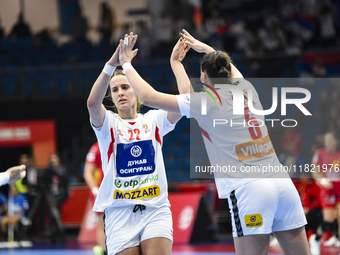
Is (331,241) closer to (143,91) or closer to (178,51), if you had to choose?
(178,51)

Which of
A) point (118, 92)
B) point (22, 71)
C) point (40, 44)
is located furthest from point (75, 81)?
point (118, 92)

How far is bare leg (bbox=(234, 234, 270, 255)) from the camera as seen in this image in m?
3.11

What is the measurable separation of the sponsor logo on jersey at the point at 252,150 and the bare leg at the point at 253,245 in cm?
52

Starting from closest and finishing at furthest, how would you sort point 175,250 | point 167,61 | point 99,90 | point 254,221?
point 254,221, point 99,90, point 175,250, point 167,61

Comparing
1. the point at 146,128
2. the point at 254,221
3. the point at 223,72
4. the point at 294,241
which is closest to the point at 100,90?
the point at 146,128

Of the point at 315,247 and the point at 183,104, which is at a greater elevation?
the point at 183,104

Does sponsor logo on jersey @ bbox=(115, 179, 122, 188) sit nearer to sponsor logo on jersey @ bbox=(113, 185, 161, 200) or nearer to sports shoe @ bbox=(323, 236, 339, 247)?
sponsor logo on jersey @ bbox=(113, 185, 161, 200)

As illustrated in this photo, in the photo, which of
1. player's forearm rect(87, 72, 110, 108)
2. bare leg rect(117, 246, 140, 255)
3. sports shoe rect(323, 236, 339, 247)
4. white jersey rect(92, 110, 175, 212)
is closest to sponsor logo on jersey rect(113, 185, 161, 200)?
white jersey rect(92, 110, 175, 212)

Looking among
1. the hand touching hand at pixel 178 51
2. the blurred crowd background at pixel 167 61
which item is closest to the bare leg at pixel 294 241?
the hand touching hand at pixel 178 51

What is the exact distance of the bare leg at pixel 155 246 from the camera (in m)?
3.56

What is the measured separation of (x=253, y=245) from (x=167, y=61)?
39.5ft

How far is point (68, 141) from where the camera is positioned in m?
15.6

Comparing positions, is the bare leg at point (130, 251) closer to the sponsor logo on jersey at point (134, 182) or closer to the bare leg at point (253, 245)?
the sponsor logo on jersey at point (134, 182)

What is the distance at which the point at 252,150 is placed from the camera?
10.5ft
